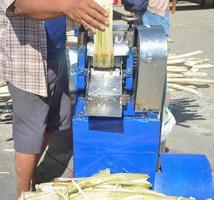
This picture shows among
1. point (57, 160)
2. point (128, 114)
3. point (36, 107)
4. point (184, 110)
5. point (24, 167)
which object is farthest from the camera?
point (184, 110)

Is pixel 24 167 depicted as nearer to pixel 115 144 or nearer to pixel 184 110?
pixel 115 144

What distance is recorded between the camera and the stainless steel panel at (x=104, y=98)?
2377 mm

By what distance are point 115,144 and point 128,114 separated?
18 cm

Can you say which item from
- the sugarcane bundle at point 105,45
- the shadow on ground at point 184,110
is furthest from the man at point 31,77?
the shadow on ground at point 184,110

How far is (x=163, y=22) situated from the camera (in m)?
5.41

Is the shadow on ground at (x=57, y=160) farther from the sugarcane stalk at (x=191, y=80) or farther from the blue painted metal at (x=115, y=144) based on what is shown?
the sugarcane stalk at (x=191, y=80)

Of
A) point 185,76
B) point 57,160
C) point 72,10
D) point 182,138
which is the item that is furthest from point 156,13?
point 72,10

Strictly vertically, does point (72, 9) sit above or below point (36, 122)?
above

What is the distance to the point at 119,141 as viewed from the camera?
260 cm

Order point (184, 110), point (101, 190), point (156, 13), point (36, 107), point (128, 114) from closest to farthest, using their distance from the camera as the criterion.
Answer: point (101, 190) → point (128, 114) → point (36, 107) → point (184, 110) → point (156, 13)

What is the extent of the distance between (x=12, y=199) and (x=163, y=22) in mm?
2865

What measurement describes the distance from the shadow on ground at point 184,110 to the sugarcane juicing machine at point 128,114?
7.20 feet

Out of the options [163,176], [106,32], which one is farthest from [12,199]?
[106,32]

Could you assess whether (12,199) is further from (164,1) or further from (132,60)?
(164,1)
